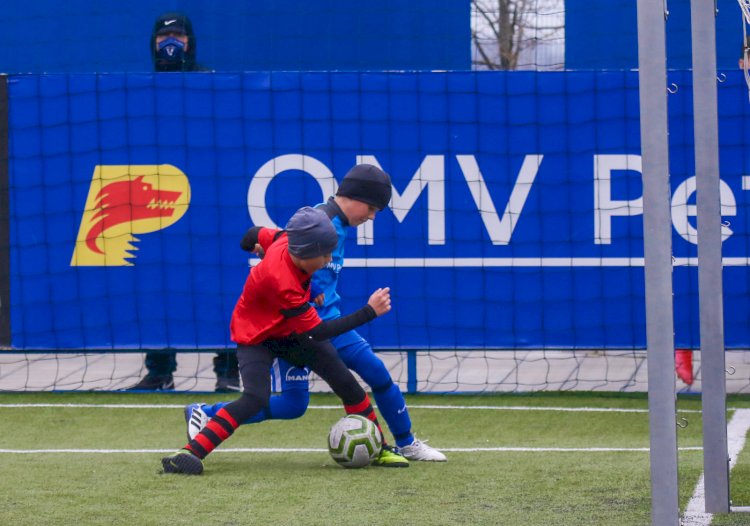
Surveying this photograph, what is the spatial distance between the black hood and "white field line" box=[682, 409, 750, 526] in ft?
17.5

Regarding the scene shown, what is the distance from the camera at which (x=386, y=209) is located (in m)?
10.2

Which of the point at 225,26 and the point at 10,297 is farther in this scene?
the point at 225,26

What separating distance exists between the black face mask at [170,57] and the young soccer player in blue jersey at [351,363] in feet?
13.0

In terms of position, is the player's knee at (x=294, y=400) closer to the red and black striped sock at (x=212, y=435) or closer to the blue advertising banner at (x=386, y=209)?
the red and black striped sock at (x=212, y=435)

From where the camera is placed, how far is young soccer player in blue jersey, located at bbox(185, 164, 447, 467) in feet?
23.8

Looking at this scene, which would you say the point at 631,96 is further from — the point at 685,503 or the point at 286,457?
the point at 685,503

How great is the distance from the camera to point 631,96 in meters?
10.1

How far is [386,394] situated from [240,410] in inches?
34.6

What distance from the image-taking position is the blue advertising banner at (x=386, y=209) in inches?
399

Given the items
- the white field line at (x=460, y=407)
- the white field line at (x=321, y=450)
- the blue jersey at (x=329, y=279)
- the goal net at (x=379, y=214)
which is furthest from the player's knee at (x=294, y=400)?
the goal net at (x=379, y=214)

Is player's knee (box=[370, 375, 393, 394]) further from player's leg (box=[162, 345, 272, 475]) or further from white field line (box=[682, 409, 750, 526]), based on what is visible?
white field line (box=[682, 409, 750, 526])

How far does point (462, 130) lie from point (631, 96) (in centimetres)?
132

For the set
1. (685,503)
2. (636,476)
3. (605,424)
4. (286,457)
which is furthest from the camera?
(605,424)

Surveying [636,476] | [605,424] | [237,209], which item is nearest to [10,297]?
[237,209]
